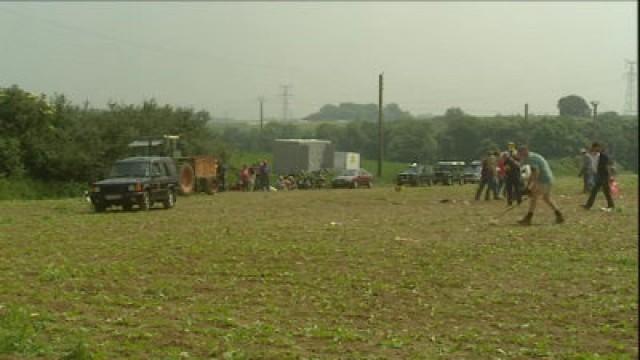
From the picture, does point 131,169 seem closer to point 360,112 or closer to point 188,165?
point 188,165

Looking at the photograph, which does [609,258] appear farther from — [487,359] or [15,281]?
[15,281]

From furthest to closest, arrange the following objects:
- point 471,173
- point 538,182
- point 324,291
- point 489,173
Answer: point 471,173 → point 489,173 → point 538,182 → point 324,291

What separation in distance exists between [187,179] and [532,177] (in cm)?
2194

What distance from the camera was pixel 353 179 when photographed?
174 ft

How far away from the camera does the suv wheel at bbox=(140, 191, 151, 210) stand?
25831mm

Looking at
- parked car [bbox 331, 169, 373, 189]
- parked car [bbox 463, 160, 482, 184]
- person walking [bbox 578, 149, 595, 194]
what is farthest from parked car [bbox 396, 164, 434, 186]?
person walking [bbox 578, 149, 595, 194]

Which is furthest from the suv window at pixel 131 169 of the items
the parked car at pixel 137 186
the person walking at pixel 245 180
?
the person walking at pixel 245 180

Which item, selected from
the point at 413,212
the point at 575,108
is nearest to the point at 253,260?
the point at 413,212

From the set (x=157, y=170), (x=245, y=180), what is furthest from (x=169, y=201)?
(x=245, y=180)

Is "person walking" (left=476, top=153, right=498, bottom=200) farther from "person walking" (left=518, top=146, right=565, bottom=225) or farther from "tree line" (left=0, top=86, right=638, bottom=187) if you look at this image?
"person walking" (left=518, top=146, right=565, bottom=225)

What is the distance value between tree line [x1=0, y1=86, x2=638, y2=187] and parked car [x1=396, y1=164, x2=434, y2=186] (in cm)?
364

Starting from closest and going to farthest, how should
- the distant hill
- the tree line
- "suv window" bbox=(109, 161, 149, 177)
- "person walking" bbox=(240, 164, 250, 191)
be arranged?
1. "suv window" bbox=(109, 161, 149, 177)
2. the tree line
3. "person walking" bbox=(240, 164, 250, 191)
4. the distant hill

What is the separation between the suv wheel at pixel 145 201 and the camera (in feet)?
84.7

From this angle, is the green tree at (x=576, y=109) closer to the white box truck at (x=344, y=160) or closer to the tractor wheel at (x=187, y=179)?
the white box truck at (x=344, y=160)
